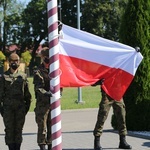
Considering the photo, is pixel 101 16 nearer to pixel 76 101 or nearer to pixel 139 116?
pixel 76 101

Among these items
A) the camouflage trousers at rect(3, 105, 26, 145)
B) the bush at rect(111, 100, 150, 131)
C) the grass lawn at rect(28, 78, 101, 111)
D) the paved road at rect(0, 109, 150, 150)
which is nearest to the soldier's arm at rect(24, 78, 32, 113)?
the camouflage trousers at rect(3, 105, 26, 145)

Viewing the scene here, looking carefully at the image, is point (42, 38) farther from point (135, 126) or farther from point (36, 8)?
point (135, 126)

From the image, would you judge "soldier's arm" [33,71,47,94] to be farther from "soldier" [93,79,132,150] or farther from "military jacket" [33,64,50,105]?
"soldier" [93,79,132,150]

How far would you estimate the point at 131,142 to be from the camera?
31.1 feet

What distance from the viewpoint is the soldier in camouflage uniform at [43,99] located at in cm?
740

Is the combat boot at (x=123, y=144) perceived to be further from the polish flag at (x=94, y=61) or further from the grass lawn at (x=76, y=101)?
the grass lawn at (x=76, y=101)

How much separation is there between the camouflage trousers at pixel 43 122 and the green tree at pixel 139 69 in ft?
11.7

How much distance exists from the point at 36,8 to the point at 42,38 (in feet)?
16.4

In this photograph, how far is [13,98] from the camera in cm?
739

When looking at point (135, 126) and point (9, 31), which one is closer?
point (135, 126)

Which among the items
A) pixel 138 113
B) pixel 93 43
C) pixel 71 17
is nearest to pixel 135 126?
pixel 138 113

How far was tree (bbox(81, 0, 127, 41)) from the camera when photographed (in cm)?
6341

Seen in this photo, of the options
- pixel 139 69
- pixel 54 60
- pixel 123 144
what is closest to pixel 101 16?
pixel 139 69

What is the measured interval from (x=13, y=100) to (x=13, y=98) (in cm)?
3
